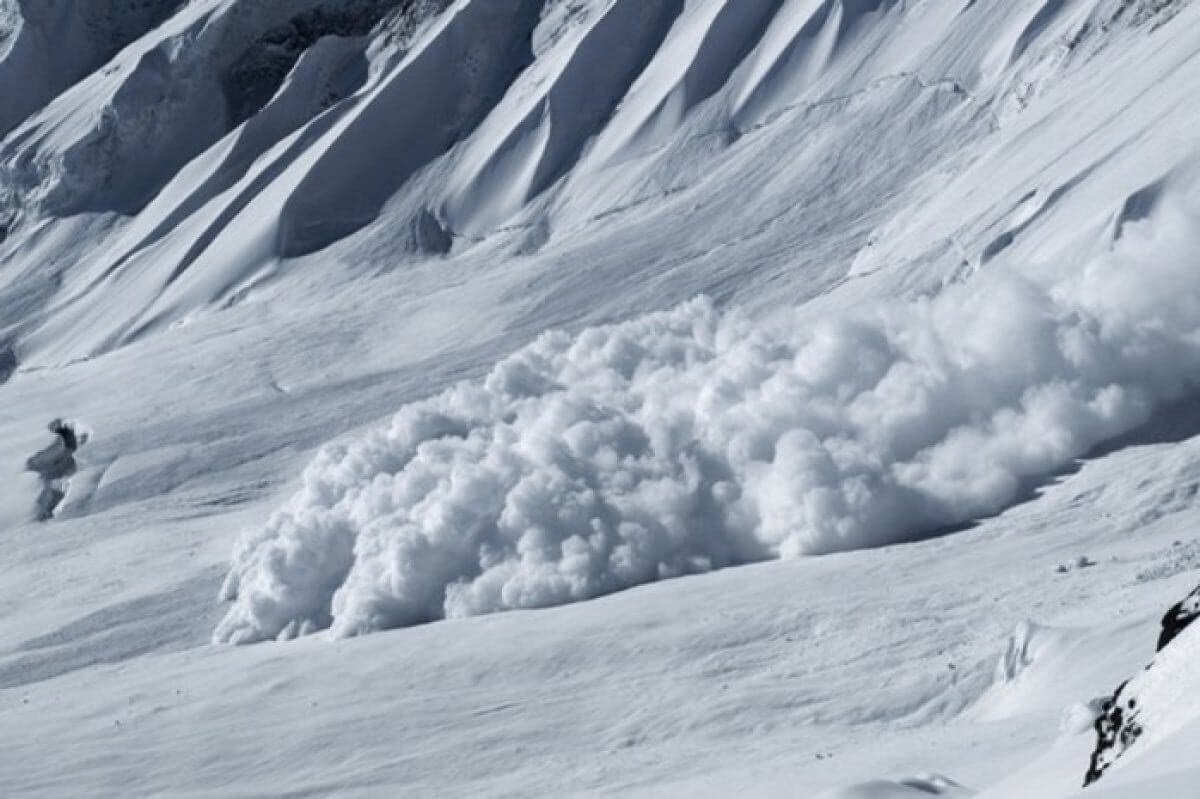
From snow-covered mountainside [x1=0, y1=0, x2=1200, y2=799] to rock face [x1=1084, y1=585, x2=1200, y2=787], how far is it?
4cm

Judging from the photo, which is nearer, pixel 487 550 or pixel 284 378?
pixel 487 550

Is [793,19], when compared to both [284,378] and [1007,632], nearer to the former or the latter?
[284,378]

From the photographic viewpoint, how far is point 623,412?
3884 centimetres

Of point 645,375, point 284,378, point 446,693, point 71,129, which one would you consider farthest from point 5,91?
point 446,693

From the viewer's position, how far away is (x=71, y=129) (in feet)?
249

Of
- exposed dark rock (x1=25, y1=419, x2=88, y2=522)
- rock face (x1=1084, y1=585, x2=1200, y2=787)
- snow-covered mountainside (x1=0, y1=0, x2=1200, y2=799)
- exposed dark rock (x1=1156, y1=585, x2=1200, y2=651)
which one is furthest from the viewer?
exposed dark rock (x1=25, y1=419, x2=88, y2=522)

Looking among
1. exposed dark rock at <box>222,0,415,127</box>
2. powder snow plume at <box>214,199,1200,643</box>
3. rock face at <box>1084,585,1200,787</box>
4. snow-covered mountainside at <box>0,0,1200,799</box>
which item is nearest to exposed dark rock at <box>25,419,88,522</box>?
snow-covered mountainside at <box>0,0,1200,799</box>

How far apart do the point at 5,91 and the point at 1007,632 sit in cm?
6710

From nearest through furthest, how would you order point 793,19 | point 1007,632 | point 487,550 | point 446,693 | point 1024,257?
point 1007,632 < point 446,693 < point 487,550 < point 1024,257 < point 793,19

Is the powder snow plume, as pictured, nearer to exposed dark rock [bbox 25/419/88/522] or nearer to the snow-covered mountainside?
the snow-covered mountainside

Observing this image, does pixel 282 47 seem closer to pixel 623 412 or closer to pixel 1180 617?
pixel 623 412

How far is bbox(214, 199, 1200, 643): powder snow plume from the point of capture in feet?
107

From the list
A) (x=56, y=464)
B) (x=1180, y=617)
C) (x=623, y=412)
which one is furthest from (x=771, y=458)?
(x=56, y=464)

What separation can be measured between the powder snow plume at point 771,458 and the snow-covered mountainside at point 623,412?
0.32 feet
